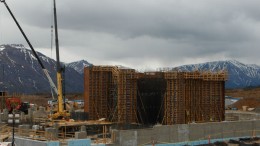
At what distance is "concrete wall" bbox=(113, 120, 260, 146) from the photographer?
25930 millimetres

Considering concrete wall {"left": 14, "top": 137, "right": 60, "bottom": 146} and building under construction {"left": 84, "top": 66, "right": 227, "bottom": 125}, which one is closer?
concrete wall {"left": 14, "top": 137, "right": 60, "bottom": 146}

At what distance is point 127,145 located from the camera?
25812 millimetres

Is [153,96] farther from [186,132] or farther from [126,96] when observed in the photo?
[186,132]

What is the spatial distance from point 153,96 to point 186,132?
337 inches

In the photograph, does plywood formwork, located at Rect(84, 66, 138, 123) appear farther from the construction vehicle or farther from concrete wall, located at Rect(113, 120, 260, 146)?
concrete wall, located at Rect(113, 120, 260, 146)

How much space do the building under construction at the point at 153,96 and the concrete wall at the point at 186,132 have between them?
3912mm

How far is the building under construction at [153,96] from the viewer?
1358 inches

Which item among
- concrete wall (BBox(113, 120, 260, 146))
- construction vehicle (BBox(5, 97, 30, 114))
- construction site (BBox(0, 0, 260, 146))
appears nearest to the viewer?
concrete wall (BBox(113, 120, 260, 146))

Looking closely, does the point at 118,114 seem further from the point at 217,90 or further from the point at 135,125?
the point at 217,90

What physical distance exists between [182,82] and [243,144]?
738cm

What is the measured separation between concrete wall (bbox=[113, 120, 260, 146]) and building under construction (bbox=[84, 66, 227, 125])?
391cm

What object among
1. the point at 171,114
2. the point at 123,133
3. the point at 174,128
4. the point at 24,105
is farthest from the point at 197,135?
the point at 24,105

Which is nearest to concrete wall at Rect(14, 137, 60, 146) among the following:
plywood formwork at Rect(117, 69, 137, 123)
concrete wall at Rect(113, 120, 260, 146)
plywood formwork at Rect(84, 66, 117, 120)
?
concrete wall at Rect(113, 120, 260, 146)

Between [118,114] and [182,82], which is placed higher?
[182,82]
